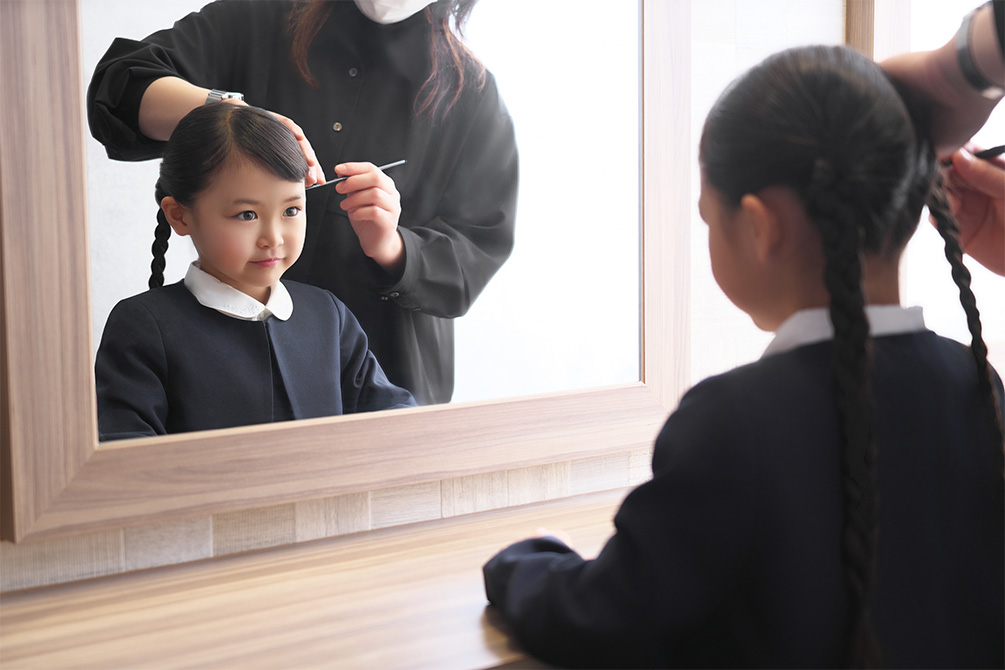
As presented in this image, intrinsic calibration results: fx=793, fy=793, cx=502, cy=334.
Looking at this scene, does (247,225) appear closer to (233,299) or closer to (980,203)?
(233,299)

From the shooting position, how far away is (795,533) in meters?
0.54

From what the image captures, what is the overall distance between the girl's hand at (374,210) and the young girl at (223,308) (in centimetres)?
6

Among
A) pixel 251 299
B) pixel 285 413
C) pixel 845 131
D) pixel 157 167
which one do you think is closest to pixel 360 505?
pixel 285 413

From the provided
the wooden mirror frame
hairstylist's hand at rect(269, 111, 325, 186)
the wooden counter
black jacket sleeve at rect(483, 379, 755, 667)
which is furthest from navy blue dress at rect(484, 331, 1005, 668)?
hairstylist's hand at rect(269, 111, 325, 186)

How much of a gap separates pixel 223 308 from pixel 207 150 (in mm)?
168

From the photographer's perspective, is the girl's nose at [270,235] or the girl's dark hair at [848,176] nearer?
the girl's dark hair at [848,176]

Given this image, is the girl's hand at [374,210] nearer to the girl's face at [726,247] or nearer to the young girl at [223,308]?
the young girl at [223,308]

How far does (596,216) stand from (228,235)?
50 centimetres

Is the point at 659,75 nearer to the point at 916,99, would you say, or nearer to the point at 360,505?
the point at 916,99

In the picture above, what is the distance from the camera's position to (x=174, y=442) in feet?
2.74

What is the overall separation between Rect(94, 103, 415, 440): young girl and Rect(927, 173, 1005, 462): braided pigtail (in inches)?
24.6

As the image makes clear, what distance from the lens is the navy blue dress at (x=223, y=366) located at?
0.82 m

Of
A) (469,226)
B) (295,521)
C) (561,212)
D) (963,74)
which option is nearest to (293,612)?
(295,521)

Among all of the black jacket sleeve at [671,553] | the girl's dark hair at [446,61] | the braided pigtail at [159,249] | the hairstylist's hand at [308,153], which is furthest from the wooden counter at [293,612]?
the girl's dark hair at [446,61]
